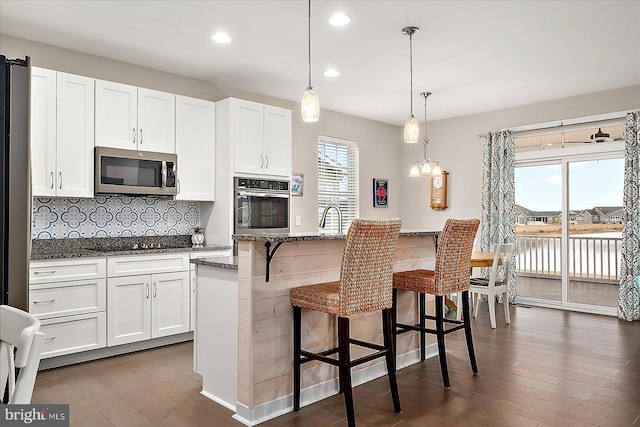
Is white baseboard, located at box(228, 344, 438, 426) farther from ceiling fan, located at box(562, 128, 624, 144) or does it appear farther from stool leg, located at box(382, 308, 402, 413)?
ceiling fan, located at box(562, 128, 624, 144)

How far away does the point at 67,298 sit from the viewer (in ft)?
11.8

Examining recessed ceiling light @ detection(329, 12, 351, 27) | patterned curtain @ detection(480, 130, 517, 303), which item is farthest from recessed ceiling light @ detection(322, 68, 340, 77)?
patterned curtain @ detection(480, 130, 517, 303)

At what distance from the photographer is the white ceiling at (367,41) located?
3289mm

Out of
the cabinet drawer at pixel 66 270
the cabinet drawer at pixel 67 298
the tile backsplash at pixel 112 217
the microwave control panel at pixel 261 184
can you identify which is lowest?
the cabinet drawer at pixel 67 298

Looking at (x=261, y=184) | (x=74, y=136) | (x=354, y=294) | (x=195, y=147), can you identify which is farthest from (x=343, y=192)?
(x=354, y=294)

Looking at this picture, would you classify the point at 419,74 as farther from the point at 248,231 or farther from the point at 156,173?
the point at 156,173

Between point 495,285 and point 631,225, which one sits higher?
point 631,225

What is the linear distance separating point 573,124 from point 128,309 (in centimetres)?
560

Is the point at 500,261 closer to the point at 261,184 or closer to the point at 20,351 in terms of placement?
the point at 261,184

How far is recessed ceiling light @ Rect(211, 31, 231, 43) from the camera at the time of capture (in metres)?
3.72

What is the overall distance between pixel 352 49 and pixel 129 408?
3310 mm

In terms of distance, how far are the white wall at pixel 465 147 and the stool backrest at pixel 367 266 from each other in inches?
166

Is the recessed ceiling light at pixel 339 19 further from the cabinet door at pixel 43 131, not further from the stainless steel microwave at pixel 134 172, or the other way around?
the cabinet door at pixel 43 131

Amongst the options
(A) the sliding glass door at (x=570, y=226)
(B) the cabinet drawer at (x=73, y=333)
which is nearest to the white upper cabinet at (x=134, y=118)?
(B) the cabinet drawer at (x=73, y=333)
